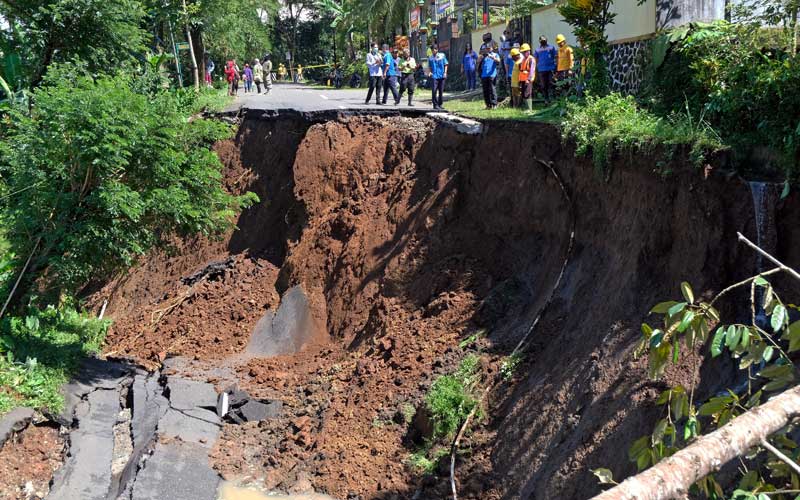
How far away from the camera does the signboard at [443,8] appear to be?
32025 millimetres

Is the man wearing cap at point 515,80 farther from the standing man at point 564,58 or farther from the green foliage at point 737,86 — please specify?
the green foliage at point 737,86

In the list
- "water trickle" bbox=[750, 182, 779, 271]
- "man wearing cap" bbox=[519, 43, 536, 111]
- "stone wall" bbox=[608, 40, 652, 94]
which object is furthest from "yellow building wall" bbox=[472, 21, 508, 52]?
"water trickle" bbox=[750, 182, 779, 271]

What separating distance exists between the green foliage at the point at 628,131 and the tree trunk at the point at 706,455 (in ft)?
21.7

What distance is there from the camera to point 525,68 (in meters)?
15.9

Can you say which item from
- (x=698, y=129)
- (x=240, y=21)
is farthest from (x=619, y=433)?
(x=240, y=21)

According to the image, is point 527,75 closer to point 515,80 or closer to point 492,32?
point 515,80

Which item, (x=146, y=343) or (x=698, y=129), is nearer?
(x=698, y=129)

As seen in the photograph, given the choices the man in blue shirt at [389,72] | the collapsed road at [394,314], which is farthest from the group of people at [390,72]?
the collapsed road at [394,314]

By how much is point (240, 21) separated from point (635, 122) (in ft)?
90.4

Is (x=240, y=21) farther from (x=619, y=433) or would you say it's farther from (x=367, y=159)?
(x=619, y=433)

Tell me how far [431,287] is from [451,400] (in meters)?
3.38

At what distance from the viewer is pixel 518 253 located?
1309 cm

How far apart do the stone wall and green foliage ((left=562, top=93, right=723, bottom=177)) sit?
1.71 meters

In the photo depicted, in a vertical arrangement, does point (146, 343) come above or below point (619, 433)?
below
